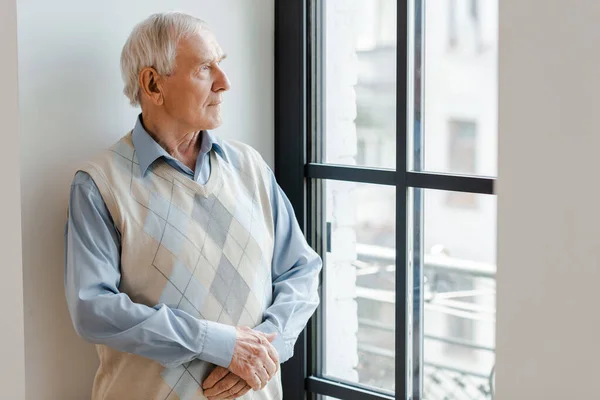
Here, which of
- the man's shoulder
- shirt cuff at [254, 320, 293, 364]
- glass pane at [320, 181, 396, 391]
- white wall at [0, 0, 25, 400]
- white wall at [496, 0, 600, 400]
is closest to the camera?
white wall at [496, 0, 600, 400]

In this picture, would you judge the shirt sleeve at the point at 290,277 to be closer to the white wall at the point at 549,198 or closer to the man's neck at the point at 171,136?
the man's neck at the point at 171,136

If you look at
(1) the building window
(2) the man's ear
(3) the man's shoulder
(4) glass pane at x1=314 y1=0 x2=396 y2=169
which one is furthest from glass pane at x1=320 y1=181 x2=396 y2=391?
(2) the man's ear

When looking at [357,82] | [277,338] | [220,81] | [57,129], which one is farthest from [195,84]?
[277,338]

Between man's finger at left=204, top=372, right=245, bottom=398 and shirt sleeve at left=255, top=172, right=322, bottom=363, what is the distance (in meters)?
0.17

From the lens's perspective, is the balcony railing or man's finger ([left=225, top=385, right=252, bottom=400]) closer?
man's finger ([left=225, top=385, right=252, bottom=400])

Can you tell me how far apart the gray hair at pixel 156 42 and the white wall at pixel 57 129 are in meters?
0.13

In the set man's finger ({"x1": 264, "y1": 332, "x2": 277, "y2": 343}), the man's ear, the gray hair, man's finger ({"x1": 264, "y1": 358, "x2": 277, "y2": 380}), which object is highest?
the gray hair

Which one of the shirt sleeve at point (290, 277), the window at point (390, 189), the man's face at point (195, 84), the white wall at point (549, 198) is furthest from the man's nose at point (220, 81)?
the white wall at point (549, 198)

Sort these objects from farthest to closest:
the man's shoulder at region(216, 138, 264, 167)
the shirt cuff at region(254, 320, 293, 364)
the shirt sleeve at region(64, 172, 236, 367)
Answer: the man's shoulder at region(216, 138, 264, 167) < the shirt cuff at region(254, 320, 293, 364) < the shirt sleeve at region(64, 172, 236, 367)

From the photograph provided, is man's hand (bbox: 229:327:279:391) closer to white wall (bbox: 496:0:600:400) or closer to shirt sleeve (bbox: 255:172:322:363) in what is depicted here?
shirt sleeve (bbox: 255:172:322:363)

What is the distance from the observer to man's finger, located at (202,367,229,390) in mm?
1785

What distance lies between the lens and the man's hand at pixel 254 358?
1765 millimetres

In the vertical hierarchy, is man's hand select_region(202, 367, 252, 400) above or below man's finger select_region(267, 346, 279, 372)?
below

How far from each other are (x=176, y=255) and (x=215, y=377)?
31 centimetres
